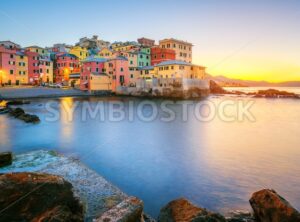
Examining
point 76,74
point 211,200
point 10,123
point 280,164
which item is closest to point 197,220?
point 211,200

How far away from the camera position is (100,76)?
61.4m

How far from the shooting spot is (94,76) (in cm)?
6038

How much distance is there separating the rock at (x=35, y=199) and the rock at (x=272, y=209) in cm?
444

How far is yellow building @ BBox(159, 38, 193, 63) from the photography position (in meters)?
69.9

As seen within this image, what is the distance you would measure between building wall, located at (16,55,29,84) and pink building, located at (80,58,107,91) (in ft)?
53.0

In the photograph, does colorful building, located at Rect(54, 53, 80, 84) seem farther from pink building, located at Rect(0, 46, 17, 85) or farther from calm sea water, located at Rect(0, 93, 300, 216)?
calm sea water, located at Rect(0, 93, 300, 216)

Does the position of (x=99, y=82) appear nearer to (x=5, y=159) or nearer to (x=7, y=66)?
(x=7, y=66)

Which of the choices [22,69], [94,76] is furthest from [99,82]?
[22,69]

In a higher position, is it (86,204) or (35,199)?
(35,199)

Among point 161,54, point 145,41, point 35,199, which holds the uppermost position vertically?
point 145,41

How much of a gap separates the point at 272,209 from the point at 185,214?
2.25 m

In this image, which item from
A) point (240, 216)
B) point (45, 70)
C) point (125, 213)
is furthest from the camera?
point (45, 70)

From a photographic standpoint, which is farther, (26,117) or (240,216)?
(26,117)

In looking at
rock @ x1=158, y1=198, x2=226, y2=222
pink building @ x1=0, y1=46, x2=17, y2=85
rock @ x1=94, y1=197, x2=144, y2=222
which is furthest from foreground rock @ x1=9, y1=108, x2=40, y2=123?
pink building @ x1=0, y1=46, x2=17, y2=85
